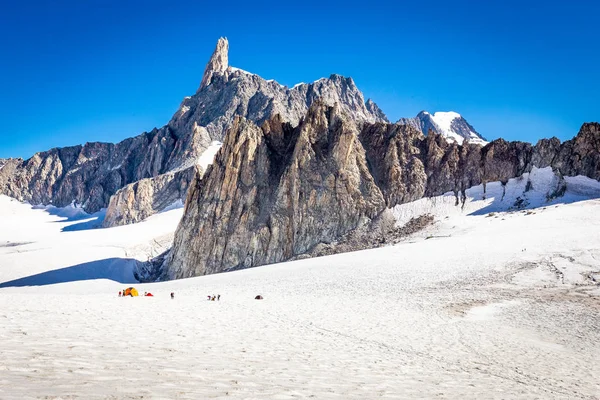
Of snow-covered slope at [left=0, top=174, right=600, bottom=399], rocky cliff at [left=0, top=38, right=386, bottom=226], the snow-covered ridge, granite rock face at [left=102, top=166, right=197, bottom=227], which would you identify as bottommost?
snow-covered slope at [left=0, top=174, right=600, bottom=399]

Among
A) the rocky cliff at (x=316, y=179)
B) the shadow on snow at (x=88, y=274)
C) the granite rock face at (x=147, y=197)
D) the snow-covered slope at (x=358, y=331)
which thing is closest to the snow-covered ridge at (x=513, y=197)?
A: the rocky cliff at (x=316, y=179)

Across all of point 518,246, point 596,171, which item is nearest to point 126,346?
point 518,246

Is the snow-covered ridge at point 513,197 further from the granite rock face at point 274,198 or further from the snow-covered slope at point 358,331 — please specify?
the snow-covered slope at point 358,331

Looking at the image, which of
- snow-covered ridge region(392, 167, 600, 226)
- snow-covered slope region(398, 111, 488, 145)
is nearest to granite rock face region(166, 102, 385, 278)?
snow-covered ridge region(392, 167, 600, 226)

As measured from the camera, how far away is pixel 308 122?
5656cm

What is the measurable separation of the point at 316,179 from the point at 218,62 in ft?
382

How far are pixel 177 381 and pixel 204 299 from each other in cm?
1598

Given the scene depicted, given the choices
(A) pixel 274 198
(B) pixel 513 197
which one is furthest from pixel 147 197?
(B) pixel 513 197

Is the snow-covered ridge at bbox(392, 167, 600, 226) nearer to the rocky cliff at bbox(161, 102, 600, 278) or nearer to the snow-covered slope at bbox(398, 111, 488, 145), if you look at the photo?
the rocky cliff at bbox(161, 102, 600, 278)

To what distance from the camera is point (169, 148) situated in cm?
12138

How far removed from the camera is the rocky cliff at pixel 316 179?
49125 mm

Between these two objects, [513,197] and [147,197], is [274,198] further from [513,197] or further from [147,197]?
[147,197]

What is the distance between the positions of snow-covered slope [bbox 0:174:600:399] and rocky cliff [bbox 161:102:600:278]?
17.6m

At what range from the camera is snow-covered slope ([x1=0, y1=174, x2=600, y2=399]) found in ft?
19.9
